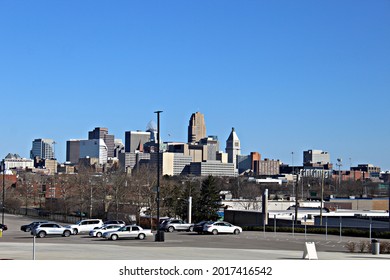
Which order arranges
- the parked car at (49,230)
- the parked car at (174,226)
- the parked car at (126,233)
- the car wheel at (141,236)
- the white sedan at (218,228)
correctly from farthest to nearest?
1. the parked car at (174,226)
2. the white sedan at (218,228)
3. the parked car at (49,230)
4. the car wheel at (141,236)
5. the parked car at (126,233)

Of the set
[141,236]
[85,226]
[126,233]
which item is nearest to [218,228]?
[141,236]

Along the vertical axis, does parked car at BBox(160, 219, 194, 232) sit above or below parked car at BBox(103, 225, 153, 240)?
below

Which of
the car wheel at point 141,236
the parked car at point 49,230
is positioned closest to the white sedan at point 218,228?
the car wheel at point 141,236

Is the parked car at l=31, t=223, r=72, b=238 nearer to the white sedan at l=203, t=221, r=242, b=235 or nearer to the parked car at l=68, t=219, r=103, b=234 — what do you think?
the parked car at l=68, t=219, r=103, b=234

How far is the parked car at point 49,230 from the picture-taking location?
57281 millimetres

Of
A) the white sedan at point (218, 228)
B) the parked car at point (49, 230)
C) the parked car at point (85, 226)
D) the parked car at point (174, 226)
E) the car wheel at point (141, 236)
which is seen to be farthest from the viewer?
the parked car at point (174, 226)

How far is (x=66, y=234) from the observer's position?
58.9m

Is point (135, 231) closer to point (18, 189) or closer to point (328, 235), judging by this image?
point (328, 235)

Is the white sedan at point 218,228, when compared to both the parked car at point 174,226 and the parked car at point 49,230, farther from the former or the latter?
the parked car at point 49,230

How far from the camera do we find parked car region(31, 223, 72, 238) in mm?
57281

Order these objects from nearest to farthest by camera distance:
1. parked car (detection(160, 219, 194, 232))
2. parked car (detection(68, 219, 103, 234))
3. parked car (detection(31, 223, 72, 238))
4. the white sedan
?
parked car (detection(31, 223, 72, 238)) → the white sedan → parked car (detection(68, 219, 103, 234)) → parked car (detection(160, 219, 194, 232))

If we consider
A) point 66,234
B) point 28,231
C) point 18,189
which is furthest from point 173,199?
point 18,189

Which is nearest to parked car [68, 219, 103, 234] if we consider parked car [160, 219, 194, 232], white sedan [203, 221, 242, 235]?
parked car [160, 219, 194, 232]
